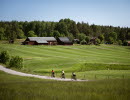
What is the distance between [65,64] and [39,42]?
74.7 m

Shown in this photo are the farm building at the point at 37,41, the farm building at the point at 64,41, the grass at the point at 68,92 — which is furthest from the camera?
the farm building at the point at 64,41

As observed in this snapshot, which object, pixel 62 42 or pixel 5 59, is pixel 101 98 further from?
pixel 62 42

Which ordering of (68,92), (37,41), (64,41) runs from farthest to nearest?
1. (64,41)
2. (37,41)
3. (68,92)

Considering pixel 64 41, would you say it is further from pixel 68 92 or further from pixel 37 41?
pixel 68 92

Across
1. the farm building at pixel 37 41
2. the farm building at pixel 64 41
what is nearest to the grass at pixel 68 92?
the farm building at pixel 37 41

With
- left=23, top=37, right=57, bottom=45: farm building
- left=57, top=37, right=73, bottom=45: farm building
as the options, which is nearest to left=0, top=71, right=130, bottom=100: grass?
left=23, top=37, right=57, bottom=45: farm building

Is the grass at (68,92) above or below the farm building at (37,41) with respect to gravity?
above

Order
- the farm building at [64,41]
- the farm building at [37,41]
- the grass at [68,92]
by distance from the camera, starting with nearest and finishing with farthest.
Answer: the grass at [68,92] < the farm building at [37,41] < the farm building at [64,41]

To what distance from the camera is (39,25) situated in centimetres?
19600

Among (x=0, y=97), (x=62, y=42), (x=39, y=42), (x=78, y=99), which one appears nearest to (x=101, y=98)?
(x=78, y=99)

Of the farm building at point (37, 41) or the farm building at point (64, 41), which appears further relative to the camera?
the farm building at point (64, 41)

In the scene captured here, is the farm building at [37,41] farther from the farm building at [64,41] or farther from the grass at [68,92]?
the grass at [68,92]

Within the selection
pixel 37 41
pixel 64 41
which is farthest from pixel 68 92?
pixel 64 41

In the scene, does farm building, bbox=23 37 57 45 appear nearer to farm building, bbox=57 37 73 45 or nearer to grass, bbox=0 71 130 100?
farm building, bbox=57 37 73 45
